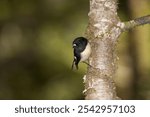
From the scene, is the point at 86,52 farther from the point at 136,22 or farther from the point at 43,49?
the point at 43,49

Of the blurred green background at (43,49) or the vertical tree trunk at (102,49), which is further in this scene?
the blurred green background at (43,49)

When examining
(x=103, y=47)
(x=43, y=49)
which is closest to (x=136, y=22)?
(x=103, y=47)

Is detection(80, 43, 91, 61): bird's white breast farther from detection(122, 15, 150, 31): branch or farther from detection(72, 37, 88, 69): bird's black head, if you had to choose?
detection(122, 15, 150, 31): branch

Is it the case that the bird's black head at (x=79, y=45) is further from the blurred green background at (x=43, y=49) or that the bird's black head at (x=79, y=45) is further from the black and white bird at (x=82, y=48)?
the blurred green background at (x=43, y=49)

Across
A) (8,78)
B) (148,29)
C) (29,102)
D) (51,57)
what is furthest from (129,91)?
(29,102)

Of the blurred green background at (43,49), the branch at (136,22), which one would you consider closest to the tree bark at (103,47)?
the branch at (136,22)

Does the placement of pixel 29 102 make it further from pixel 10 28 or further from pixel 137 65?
pixel 10 28

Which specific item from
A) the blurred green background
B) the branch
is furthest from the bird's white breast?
the blurred green background
